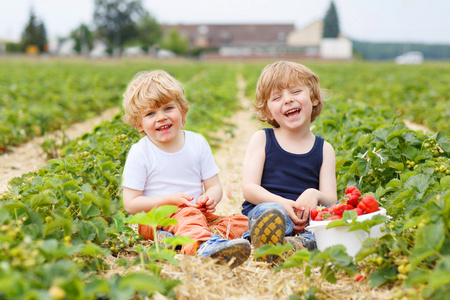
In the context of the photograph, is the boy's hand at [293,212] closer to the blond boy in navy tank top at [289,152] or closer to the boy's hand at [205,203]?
the blond boy in navy tank top at [289,152]

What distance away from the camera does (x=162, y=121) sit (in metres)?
2.98

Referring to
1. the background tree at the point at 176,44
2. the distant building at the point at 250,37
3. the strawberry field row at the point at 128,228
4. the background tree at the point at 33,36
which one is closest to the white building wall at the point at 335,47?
the distant building at the point at 250,37

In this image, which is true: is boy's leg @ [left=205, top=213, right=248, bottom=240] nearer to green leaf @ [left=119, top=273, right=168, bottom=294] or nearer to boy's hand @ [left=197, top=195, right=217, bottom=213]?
boy's hand @ [left=197, top=195, right=217, bottom=213]

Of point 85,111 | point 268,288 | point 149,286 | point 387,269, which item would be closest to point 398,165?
point 387,269

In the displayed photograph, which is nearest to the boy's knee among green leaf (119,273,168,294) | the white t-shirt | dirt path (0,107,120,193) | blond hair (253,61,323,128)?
the white t-shirt

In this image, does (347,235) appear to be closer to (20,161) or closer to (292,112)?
(292,112)

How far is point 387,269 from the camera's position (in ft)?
7.30

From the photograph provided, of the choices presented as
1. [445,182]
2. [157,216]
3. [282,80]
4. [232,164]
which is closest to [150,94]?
[282,80]

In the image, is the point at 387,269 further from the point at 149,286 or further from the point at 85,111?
the point at 85,111

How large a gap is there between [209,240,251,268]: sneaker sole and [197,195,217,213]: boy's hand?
18.4 inches

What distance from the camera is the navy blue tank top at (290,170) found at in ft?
10.0

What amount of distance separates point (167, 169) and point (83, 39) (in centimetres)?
8269

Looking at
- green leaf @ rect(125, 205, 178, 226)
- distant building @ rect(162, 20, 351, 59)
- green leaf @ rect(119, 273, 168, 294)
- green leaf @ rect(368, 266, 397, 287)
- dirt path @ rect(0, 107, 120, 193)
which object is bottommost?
dirt path @ rect(0, 107, 120, 193)

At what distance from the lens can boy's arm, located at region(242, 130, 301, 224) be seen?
2869 mm
